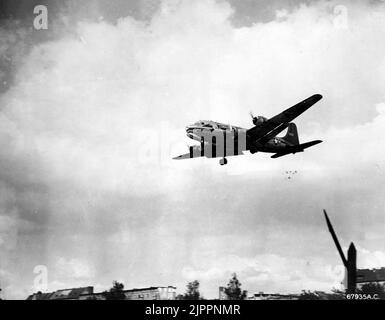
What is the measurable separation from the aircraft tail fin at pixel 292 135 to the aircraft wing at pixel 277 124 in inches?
9.6

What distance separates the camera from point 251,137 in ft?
47.9

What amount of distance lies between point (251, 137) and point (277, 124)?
776 mm

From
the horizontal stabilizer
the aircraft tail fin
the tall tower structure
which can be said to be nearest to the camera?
the tall tower structure

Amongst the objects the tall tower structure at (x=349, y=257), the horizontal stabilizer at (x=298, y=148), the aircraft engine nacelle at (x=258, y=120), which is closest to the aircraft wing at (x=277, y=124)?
the aircraft engine nacelle at (x=258, y=120)

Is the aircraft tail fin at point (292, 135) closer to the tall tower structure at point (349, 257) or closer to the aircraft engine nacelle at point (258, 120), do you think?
the aircraft engine nacelle at point (258, 120)

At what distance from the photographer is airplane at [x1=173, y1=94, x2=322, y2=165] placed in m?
13.2

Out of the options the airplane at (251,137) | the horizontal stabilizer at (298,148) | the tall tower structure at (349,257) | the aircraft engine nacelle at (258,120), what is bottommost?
the tall tower structure at (349,257)

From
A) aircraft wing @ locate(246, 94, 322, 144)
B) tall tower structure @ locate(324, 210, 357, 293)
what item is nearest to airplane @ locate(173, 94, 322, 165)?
aircraft wing @ locate(246, 94, 322, 144)

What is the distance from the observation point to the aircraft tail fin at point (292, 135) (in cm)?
1413

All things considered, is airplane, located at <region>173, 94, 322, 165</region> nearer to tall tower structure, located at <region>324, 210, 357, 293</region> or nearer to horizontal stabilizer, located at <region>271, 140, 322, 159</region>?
horizontal stabilizer, located at <region>271, 140, 322, 159</region>
